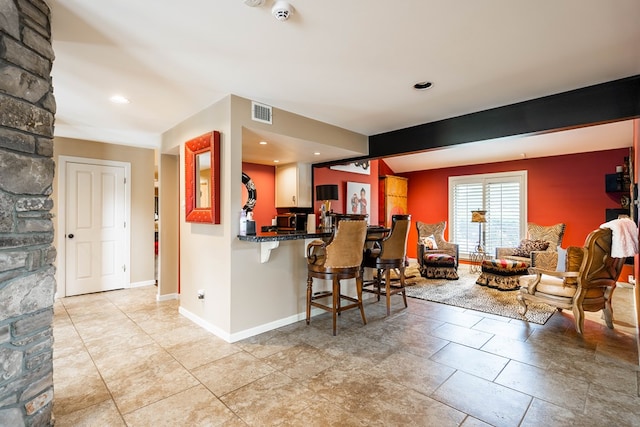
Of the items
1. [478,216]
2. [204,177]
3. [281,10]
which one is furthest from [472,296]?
[281,10]

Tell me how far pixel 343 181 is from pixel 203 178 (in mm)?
3566

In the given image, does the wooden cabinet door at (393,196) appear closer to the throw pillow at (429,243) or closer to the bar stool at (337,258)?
the throw pillow at (429,243)

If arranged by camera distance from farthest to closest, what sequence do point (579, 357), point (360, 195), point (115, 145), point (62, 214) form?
1. point (360, 195)
2. point (115, 145)
3. point (62, 214)
4. point (579, 357)

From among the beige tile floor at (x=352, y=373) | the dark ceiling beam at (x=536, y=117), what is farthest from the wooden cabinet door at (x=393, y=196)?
the beige tile floor at (x=352, y=373)

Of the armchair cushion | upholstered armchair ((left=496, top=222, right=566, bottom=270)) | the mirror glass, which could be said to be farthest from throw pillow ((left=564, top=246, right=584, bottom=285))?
the mirror glass

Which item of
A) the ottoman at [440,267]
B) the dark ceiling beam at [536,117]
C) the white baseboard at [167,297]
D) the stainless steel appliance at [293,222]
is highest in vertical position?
the dark ceiling beam at [536,117]

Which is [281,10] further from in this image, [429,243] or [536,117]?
[429,243]

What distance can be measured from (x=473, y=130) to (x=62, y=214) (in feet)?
18.9

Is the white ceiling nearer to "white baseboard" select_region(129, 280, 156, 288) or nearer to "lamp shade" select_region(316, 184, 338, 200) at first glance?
"lamp shade" select_region(316, 184, 338, 200)

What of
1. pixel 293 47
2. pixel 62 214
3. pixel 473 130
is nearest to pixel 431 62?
pixel 293 47

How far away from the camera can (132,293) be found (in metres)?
4.86

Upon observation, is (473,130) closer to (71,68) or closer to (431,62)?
(431,62)

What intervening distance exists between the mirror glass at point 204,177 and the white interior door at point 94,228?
8.04 feet

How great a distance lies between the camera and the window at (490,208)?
6738mm
